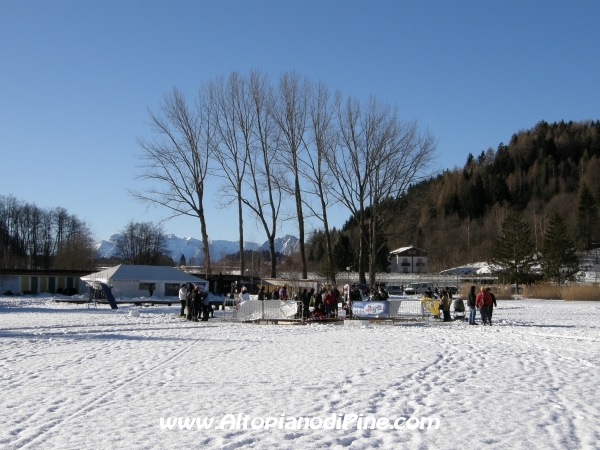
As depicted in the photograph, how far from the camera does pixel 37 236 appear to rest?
322ft

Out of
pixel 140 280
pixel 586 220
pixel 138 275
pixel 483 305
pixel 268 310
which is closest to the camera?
pixel 483 305

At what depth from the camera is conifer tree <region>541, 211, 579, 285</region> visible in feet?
220

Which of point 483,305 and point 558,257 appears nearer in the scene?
point 483,305

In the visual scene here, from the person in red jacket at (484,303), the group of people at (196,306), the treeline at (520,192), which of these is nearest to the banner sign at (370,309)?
the person in red jacket at (484,303)

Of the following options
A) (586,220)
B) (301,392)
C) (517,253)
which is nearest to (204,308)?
(301,392)

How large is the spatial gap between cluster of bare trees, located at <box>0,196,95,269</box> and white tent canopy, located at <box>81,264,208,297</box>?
120 feet

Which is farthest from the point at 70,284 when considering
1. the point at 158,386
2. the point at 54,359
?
the point at 158,386

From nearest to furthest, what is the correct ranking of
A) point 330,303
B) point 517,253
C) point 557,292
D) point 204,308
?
point 204,308
point 330,303
point 557,292
point 517,253

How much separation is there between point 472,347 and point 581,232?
98.7m

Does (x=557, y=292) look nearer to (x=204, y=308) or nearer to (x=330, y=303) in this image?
(x=330, y=303)

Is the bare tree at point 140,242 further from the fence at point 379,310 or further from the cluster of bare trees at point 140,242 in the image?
the fence at point 379,310

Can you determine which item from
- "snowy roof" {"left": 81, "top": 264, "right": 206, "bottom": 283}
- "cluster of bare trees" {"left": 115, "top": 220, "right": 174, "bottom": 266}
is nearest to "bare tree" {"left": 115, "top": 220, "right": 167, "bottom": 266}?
"cluster of bare trees" {"left": 115, "top": 220, "right": 174, "bottom": 266}

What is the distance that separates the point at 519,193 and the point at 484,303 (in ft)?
401

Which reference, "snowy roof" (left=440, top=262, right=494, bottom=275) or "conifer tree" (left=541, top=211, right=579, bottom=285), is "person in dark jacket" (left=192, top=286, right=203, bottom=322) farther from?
"snowy roof" (left=440, top=262, right=494, bottom=275)
